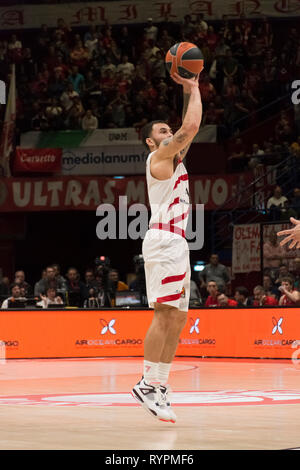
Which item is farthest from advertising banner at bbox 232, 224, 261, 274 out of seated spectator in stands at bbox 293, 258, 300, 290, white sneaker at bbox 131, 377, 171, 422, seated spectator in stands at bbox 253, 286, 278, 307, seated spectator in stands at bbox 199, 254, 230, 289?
white sneaker at bbox 131, 377, 171, 422

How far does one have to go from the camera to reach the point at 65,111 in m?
26.0

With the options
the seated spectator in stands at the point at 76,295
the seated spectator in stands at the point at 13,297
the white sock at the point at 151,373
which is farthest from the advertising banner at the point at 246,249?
the white sock at the point at 151,373

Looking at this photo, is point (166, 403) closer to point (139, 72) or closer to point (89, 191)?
point (89, 191)

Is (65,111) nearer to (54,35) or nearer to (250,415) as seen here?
(54,35)

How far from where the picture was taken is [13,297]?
18641mm

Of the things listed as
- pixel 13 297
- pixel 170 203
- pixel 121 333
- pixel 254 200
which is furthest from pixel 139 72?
pixel 170 203

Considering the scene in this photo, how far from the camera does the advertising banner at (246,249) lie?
20.7 m

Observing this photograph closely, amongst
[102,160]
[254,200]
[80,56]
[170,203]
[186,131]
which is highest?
[80,56]

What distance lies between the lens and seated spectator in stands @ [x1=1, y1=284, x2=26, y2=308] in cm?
1816

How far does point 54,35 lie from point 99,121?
4.22m

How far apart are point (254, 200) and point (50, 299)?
6.42 m

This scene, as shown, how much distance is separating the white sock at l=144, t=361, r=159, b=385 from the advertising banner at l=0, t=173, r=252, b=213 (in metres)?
15.6

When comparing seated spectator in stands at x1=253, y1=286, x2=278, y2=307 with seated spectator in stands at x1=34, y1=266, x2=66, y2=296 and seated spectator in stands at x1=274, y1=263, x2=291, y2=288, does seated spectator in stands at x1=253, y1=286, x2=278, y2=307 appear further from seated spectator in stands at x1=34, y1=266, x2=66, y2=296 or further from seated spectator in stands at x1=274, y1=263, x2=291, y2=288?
seated spectator in stands at x1=34, y1=266, x2=66, y2=296
